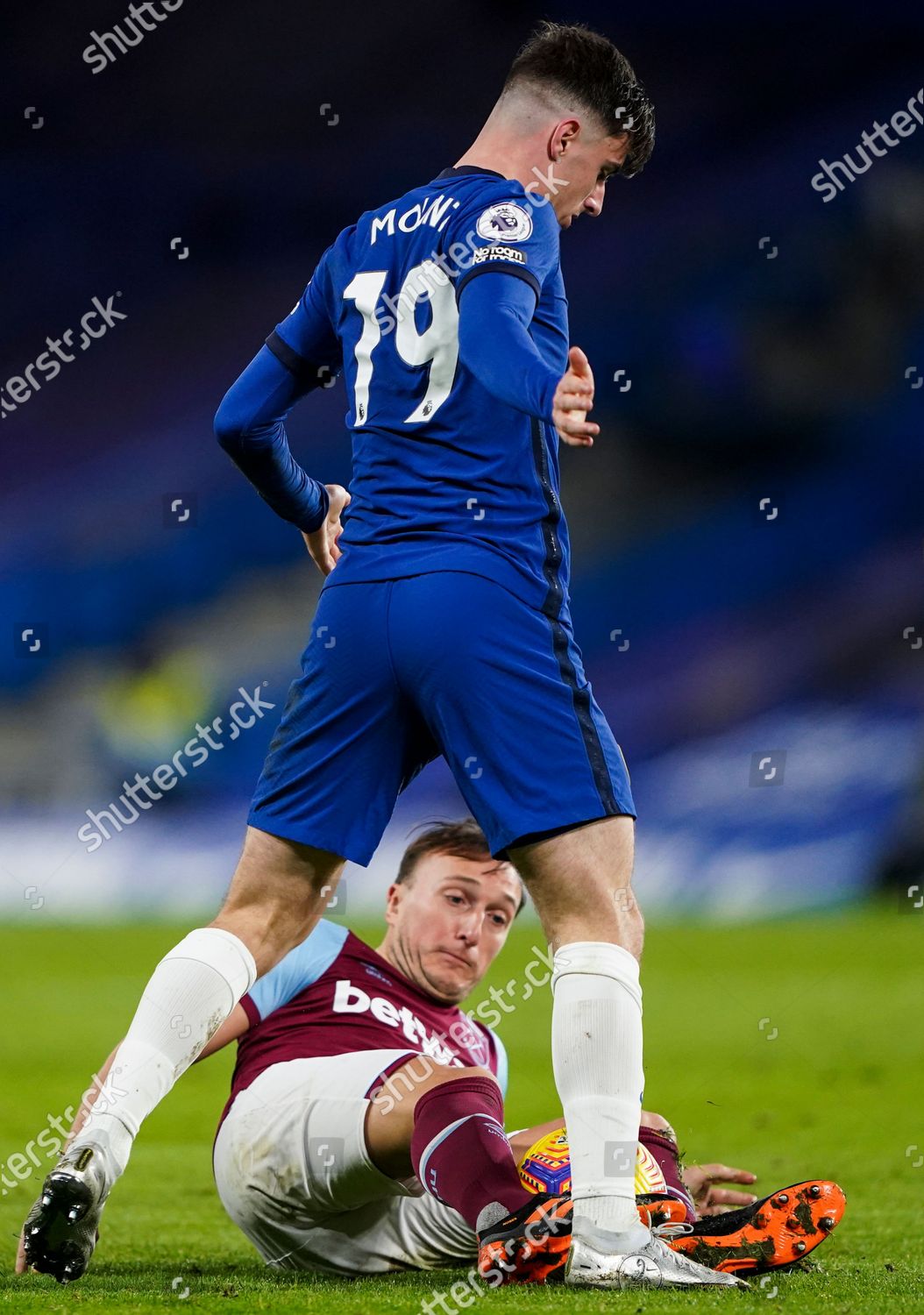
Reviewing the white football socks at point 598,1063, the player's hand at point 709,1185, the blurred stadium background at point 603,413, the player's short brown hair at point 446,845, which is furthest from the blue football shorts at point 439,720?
the blurred stadium background at point 603,413

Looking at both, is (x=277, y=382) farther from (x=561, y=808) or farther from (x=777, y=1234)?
(x=777, y=1234)

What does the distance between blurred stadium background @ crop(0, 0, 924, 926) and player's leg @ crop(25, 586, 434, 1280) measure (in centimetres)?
1013

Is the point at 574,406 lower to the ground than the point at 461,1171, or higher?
higher

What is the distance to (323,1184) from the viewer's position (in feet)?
9.24

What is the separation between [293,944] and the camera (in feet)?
8.28

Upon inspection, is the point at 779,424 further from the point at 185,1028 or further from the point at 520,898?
the point at 185,1028

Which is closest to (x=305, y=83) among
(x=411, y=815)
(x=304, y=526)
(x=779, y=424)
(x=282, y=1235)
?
(x=779, y=424)

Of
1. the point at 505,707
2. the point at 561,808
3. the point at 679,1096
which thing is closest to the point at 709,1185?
the point at 561,808

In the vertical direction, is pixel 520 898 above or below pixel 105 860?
above

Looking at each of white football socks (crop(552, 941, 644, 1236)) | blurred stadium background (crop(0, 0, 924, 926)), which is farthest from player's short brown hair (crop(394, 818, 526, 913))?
blurred stadium background (crop(0, 0, 924, 926))

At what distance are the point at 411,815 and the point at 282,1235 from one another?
28.9 feet

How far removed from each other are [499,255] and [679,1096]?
761 cm

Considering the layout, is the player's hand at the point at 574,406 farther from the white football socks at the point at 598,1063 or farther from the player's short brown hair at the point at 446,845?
the player's short brown hair at the point at 446,845

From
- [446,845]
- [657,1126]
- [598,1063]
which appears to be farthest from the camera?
[446,845]
